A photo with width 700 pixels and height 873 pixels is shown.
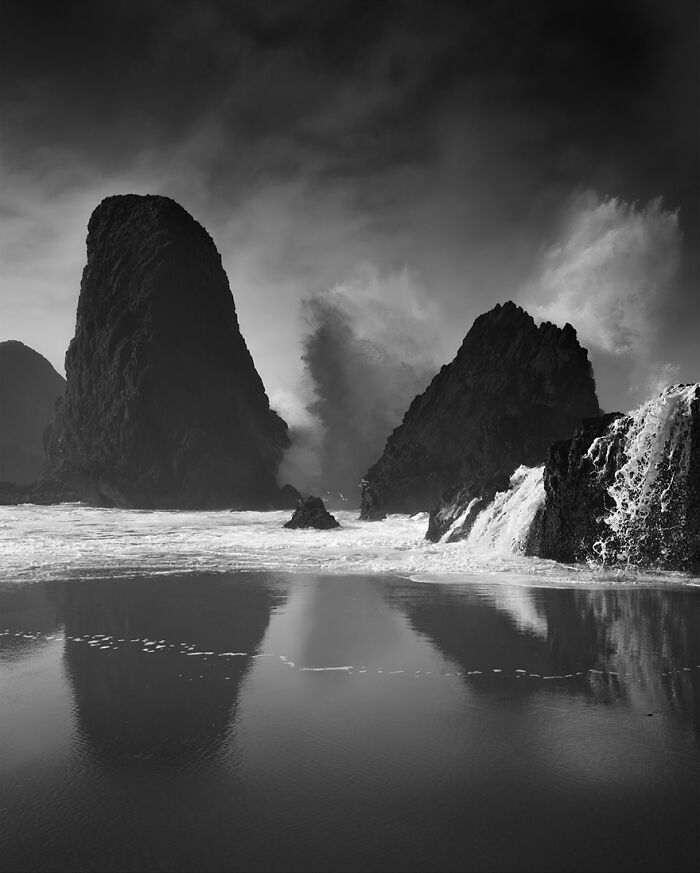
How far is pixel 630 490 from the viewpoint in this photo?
71.6 feet

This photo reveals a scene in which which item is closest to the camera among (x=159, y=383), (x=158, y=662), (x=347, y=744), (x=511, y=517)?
(x=347, y=744)

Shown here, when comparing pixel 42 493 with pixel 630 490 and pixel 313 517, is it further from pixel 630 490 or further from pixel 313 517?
pixel 630 490

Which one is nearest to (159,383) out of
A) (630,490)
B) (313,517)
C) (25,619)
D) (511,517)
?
(313,517)

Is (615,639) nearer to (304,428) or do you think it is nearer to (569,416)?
(569,416)

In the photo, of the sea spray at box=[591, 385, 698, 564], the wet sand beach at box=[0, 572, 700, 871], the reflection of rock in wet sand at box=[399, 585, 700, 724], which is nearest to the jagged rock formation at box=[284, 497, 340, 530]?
the sea spray at box=[591, 385, 698, 564]

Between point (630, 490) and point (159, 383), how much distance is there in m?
77.9

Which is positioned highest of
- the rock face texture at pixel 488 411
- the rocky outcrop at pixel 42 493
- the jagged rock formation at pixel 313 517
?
the rock face texture at pixel 488 411

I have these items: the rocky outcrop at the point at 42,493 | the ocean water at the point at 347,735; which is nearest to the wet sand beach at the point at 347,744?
the ocean water at the point at 347,735

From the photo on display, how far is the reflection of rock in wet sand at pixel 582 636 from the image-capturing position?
760 centimetres

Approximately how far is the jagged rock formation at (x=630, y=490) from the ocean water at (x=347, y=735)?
26.6 feet

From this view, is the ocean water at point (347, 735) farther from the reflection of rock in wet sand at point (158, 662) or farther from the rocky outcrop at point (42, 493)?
the rocky outcrop at point (42, 493)

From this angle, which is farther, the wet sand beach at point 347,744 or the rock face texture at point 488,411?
the rock face texture at point 488,411

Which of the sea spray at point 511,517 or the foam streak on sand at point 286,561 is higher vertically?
the sea spray at point 511,517

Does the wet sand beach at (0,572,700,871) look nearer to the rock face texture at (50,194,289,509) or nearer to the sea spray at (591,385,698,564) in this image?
the sea spray at (591,385,698,564)
